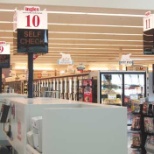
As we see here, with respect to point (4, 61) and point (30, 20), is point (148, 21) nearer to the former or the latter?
point (30, 20)

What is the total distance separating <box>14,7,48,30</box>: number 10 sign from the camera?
621cm

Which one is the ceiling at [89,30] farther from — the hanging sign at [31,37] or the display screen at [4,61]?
the hanging sign at [31,37]

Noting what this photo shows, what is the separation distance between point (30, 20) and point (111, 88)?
233 inches

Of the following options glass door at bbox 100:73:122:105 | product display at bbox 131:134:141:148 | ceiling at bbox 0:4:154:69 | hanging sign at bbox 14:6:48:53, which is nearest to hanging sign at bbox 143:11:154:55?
ceiling at bbox 0:4:154:69

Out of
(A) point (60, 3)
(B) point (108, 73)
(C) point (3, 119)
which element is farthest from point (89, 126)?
(B) point (108, 73)

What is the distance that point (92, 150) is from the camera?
266cm

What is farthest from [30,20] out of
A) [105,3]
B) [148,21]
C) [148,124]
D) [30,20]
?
[148,21]

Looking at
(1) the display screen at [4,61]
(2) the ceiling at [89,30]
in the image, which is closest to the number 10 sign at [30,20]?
(2) the ceiling at [89,30]

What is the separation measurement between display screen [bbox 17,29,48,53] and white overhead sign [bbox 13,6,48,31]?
23 centimetres

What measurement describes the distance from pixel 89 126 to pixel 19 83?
20440 millimetres

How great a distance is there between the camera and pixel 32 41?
5.59 metres

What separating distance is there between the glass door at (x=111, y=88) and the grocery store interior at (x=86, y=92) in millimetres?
34

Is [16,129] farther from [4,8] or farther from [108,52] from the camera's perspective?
[108,52]

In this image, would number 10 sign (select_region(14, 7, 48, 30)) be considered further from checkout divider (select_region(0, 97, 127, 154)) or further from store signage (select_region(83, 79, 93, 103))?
store signage (select_region(83, 79, 93, 103))
